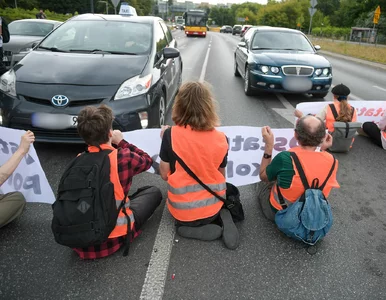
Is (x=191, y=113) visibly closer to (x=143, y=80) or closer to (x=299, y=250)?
(x=299, y=250)

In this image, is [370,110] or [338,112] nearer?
[338,112]

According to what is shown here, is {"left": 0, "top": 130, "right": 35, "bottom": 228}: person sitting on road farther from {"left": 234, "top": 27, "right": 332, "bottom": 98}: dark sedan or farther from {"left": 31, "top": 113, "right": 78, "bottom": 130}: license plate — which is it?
{"left": 234, "top": 27, "right": 332, "bottom": 98}: dark sedan

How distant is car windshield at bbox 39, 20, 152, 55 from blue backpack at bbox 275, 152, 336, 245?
10.8ft

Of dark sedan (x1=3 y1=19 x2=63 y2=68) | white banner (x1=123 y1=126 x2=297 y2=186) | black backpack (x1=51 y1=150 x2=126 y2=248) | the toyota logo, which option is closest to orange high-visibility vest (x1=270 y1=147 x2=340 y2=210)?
white banner (x1=123 y1=126 x2=297 y2=186)

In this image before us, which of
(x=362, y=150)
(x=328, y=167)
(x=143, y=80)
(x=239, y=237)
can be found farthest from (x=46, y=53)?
(x=362, y=150)

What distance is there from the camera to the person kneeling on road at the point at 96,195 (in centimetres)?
224

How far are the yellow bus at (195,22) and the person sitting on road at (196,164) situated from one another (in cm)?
4349

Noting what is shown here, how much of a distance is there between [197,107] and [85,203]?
3.54 ft

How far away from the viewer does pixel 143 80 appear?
428 centimetres

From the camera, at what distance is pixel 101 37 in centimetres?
523

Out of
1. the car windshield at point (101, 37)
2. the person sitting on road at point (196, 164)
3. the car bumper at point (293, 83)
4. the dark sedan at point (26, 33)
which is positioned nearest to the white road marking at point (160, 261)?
the person sitting on road at point (196, 164)

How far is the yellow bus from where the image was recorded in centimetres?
4312

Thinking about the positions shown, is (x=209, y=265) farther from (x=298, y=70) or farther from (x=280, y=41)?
(x=280, y=41)

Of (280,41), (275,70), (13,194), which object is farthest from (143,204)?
(280,41)
